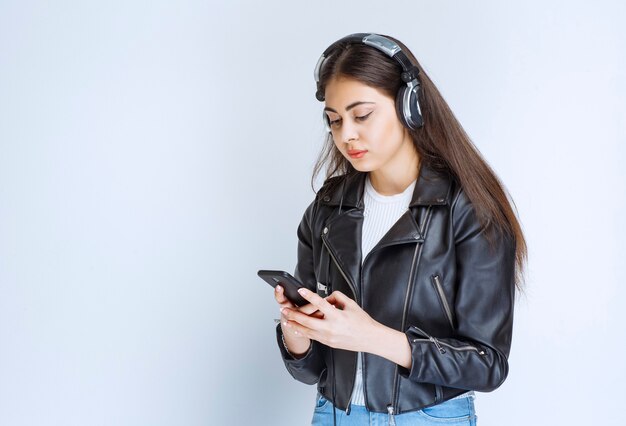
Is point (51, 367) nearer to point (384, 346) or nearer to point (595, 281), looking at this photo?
point (384, 346)

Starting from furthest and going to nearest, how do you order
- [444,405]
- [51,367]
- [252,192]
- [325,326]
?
[252,192] → [51,367] → [444,405] → [325,326]

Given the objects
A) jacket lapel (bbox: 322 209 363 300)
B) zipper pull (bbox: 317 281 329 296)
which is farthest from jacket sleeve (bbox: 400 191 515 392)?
zipper pull (bbox: 317 281 329 296)

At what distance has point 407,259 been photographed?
74.0 inches

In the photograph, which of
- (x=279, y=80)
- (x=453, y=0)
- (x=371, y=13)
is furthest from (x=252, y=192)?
(x=453, y=0)

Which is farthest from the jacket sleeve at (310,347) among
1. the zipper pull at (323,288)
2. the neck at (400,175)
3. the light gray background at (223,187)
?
the light gray background at (223,187)

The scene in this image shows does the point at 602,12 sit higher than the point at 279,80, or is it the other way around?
the point at 602,12

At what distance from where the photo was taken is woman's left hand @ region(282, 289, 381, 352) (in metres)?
1.67

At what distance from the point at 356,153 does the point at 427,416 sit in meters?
0.67

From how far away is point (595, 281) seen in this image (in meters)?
2.94

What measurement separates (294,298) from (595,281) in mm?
Result: 1620

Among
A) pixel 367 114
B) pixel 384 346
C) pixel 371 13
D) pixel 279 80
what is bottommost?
pixel 384 346

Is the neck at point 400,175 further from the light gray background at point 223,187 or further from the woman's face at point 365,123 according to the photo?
the light gray background at point 223,187

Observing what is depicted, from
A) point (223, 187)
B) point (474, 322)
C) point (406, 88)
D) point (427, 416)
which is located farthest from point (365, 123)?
point (223, 187)

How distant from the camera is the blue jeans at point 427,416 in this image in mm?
1849
